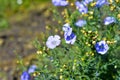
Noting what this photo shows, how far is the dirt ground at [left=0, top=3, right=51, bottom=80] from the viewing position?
4.70 meters

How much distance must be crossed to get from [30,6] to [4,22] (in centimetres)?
44

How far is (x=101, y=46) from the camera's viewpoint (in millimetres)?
2838

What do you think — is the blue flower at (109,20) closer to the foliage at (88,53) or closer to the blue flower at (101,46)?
the foliage at (88,53)

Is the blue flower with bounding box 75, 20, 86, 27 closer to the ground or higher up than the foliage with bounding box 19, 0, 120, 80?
higher up

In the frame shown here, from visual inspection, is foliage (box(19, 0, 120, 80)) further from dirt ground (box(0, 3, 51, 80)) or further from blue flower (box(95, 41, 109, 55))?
dirt ground (box(0, 3, 51, 80))

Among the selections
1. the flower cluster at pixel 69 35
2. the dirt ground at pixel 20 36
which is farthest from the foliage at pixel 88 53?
the dirt ground at pixel 20 36

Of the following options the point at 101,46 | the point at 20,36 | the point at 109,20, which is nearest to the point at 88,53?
the point at 101,46

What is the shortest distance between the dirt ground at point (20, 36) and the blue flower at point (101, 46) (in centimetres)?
164

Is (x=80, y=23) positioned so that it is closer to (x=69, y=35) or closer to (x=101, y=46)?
(x=69, y=35)

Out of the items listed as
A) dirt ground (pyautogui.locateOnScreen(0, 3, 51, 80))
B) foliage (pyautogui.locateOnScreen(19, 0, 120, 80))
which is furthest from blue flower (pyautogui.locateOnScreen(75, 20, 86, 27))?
dirt ground (pyautogui.locateOnScreen(0, 3, 51, 80))

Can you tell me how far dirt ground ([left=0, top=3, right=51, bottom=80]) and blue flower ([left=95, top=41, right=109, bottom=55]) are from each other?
5.39ft

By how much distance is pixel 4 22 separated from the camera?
231 inches

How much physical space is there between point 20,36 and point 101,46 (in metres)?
2.72

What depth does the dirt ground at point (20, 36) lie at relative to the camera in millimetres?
4703
